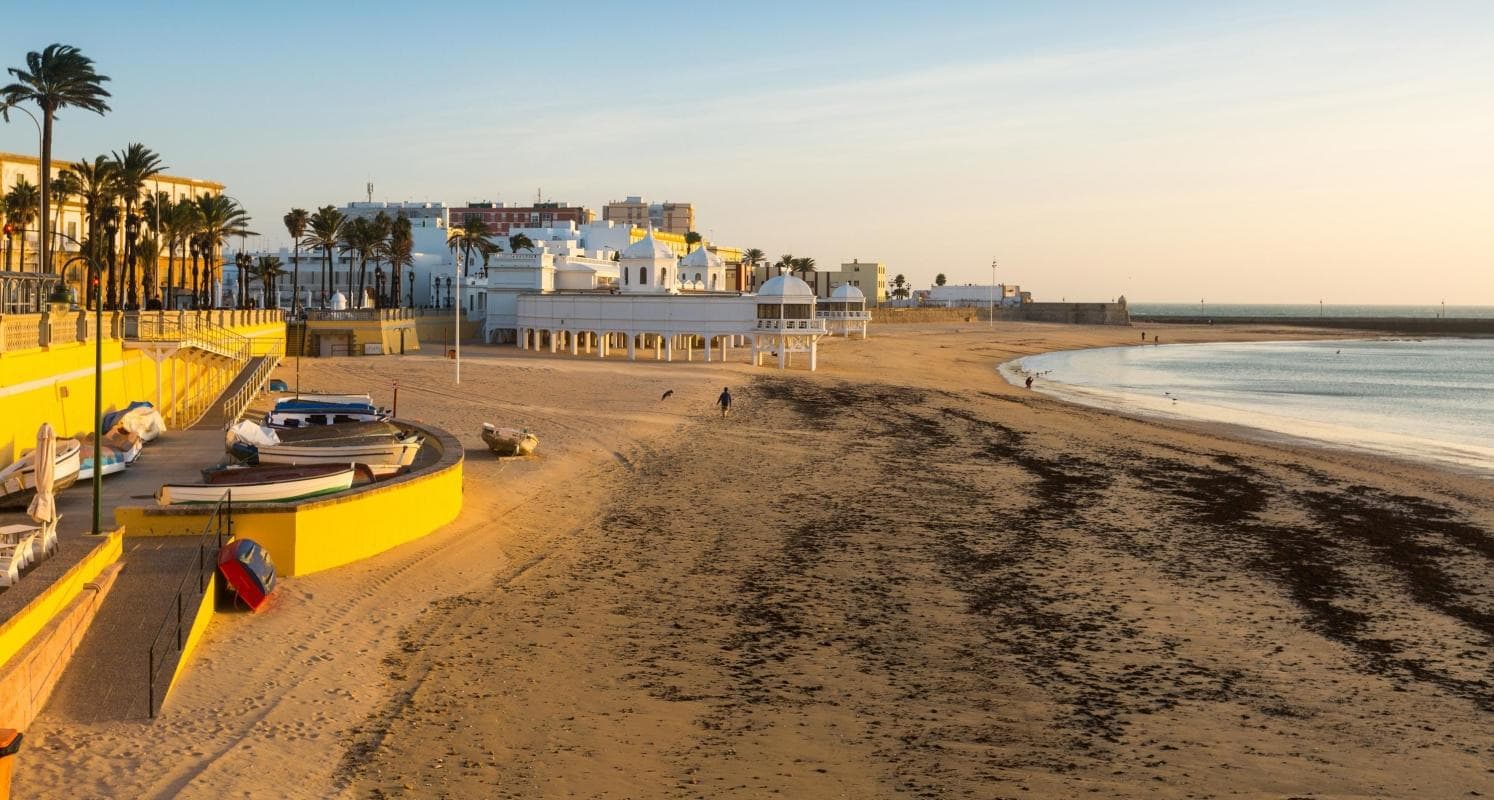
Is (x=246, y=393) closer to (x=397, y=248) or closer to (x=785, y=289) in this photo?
(x=785, y=289)

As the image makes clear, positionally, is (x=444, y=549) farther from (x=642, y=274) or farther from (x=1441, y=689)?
(x=642, y=274)

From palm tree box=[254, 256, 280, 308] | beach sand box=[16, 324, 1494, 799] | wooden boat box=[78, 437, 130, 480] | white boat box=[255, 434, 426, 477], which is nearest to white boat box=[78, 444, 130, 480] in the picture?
wooden boat box=[78, 437, 130, 480]

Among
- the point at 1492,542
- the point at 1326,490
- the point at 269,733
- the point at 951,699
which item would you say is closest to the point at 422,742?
the point at 269,733

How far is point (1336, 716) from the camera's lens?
597 inches

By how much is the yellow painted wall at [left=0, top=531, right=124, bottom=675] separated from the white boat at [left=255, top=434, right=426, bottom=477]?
6617 millimetres

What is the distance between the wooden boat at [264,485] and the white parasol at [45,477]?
5.18 ft

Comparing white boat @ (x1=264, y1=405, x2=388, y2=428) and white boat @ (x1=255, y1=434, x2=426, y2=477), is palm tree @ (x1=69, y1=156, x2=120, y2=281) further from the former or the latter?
white boat @ (x1=255, y1=434, x2=426, y2=477)

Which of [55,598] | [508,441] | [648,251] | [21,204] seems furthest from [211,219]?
[55,598]

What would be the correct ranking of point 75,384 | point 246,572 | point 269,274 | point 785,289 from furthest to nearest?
point 269,274 < point 785,289 < point 75,384 < point 246,572

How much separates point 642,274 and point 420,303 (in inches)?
1457

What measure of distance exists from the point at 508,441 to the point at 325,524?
1177 cm

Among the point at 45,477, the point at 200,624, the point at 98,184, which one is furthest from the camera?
the point at 98,184

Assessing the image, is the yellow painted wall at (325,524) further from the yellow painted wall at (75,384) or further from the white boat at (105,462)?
the yellow painted wall at (75,384)

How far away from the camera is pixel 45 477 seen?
18141 millimetres
